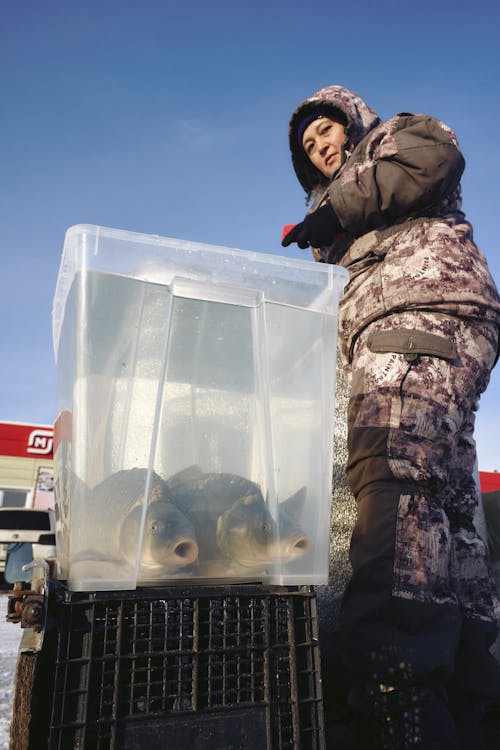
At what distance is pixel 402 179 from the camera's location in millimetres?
1616

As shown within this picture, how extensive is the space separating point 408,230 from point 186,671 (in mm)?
1374

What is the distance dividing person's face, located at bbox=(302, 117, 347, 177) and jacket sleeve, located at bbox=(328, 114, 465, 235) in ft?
1.41

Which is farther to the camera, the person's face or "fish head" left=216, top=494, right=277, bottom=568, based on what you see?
the person's face

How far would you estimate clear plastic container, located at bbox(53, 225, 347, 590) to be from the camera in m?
1.02

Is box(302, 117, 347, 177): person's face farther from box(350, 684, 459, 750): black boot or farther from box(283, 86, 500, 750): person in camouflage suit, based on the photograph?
box(350, 684, 459, 750): black boot

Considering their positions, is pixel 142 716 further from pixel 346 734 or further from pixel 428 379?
pixel 428 379

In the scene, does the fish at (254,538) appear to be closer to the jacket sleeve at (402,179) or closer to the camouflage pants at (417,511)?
the camouflage pants at (417,511)

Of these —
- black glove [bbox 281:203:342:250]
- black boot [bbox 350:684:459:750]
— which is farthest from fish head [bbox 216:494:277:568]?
black glove [bbox 281:203:342:250]

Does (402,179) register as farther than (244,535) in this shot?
Yes

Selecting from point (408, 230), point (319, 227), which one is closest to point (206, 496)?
point (319, 227)

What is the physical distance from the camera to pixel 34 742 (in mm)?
907

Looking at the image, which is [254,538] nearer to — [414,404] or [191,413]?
[191,413]

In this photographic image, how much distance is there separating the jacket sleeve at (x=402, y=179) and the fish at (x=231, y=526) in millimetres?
970

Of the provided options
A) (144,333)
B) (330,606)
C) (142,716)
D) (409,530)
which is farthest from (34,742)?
(330,606)
